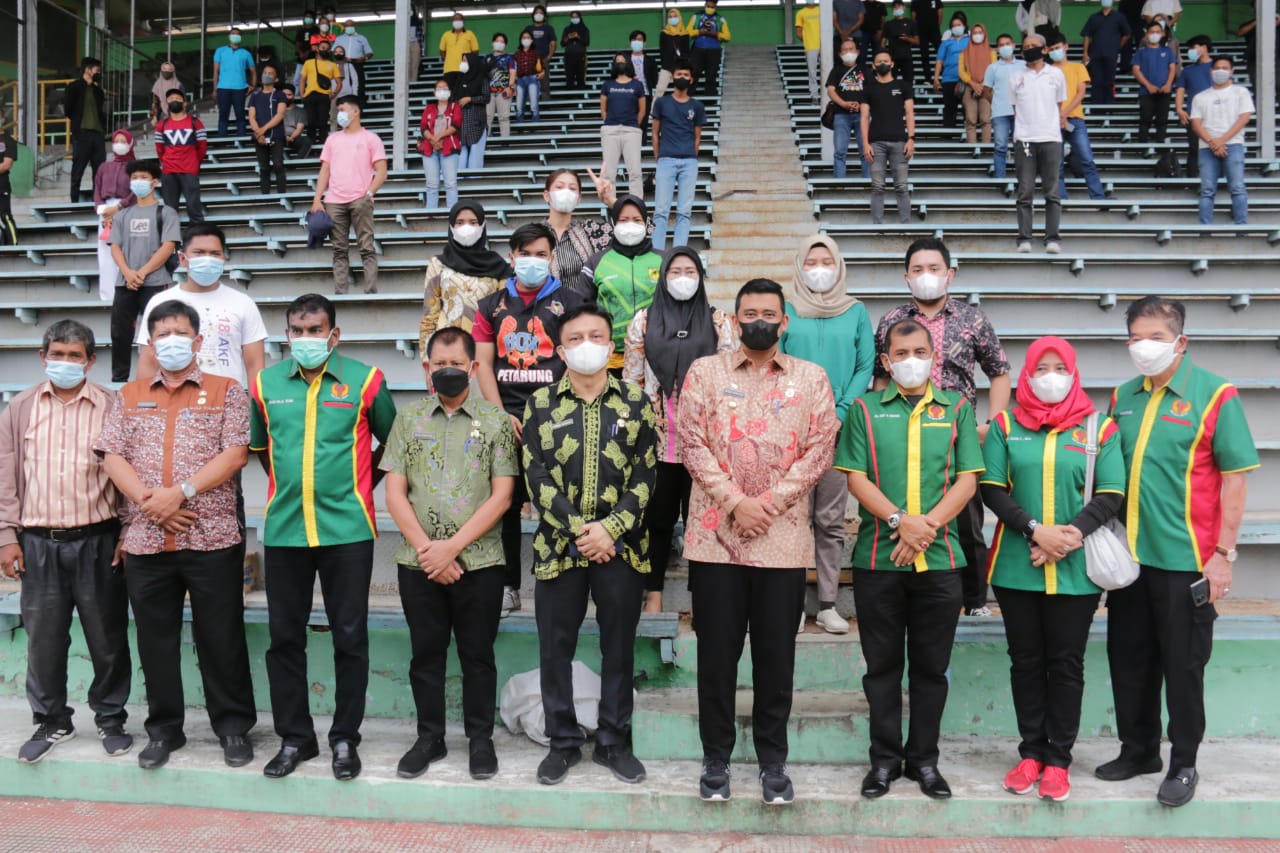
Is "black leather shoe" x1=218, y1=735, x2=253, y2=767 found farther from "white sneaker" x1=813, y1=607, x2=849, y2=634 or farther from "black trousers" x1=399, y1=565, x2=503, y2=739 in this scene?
"white sneaker" x1=813, y1=607, x2=849, y2=634

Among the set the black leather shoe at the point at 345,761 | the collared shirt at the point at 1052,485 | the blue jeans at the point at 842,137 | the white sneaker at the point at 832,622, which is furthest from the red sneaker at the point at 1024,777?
the blue jeans at the point at 842,137

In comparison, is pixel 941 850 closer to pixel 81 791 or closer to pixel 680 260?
pixel 680 260

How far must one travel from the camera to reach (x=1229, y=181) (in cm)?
841

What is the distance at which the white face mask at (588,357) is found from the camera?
3.58 m

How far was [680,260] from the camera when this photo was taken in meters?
3.96

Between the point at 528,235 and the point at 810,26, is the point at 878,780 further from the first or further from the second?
the point at 810,26

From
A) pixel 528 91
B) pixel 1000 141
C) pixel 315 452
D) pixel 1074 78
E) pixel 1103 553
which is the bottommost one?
pixel 1103 553

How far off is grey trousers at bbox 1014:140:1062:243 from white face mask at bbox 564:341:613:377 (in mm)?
5312

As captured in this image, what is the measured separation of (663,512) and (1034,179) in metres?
5.35

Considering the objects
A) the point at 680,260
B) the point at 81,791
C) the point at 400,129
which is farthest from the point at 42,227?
the point at 680,260

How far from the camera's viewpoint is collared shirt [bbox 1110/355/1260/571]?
11.1 ft

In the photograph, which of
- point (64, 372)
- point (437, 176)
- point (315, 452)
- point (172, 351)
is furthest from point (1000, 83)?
point (64, 372)

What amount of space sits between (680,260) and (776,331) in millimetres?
663

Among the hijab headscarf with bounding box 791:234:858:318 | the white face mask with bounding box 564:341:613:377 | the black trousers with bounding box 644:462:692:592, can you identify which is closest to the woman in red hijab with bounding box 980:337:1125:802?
the hijab headscarf with bounding box 791:234:858:318
